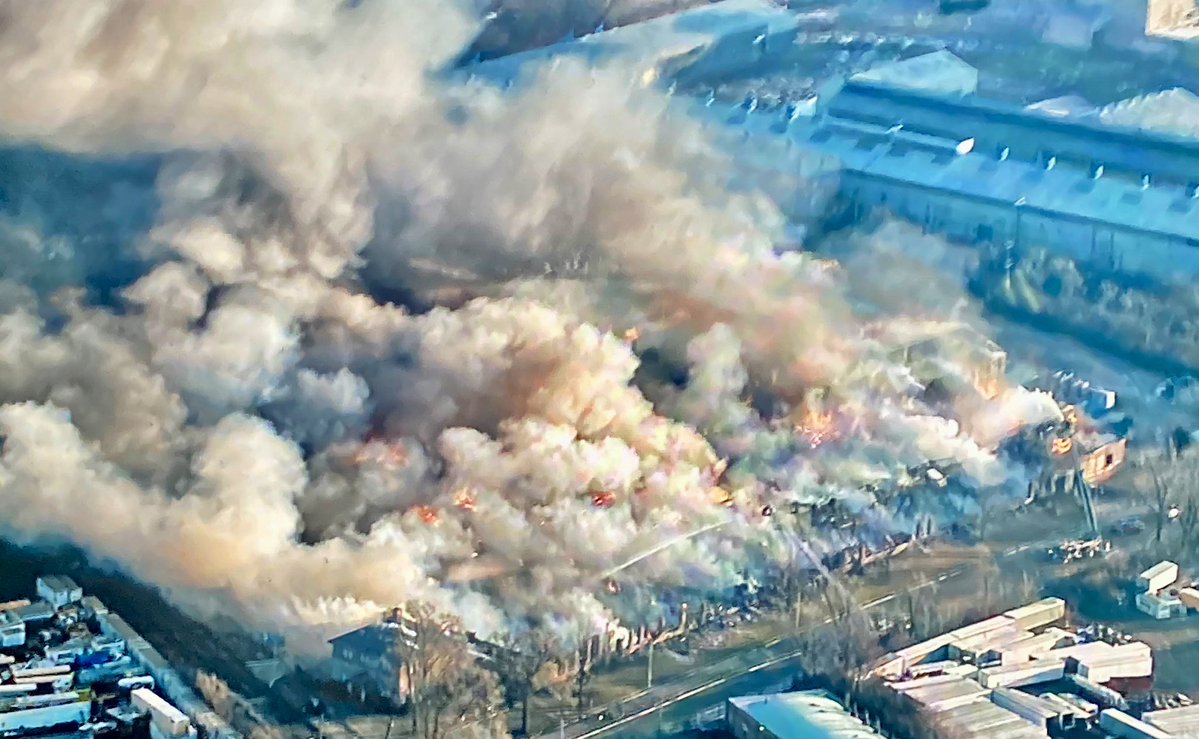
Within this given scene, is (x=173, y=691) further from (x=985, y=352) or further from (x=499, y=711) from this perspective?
(x=985, y=352)

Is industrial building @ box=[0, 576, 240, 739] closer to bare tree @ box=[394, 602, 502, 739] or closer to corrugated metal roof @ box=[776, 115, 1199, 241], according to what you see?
bare tree @ box=[394, 602, 502, 739]

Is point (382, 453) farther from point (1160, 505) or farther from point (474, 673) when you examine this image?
point (1160, 505)

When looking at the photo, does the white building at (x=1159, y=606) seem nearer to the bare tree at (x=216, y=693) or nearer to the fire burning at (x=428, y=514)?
the fire burning at (x=428, y=514)

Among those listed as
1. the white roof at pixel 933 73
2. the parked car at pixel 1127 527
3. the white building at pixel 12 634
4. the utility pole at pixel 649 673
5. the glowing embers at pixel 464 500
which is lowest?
the utility pole at pixel 649 673

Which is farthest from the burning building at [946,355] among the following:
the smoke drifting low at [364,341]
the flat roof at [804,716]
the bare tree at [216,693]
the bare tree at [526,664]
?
the bare tree at [216,693]

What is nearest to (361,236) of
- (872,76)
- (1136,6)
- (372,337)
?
(372,337)

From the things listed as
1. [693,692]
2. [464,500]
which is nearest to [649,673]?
[693,692]

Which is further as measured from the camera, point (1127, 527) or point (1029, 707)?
point (1127, 527)
